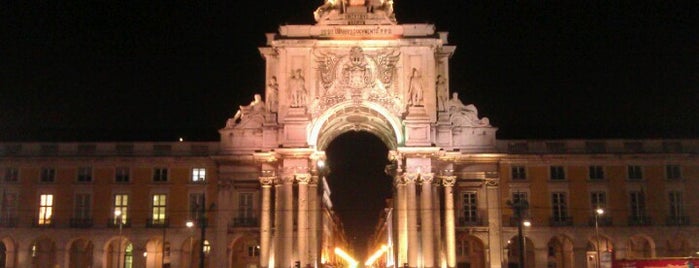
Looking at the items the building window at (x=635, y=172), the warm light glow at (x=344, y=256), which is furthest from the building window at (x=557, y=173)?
the warm light glow at (x=344, y=256)

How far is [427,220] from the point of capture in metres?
74.9

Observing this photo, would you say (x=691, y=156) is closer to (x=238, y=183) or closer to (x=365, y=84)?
(x=365, y=84)

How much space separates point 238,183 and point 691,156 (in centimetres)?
4449

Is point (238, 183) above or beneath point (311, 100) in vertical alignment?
beneath

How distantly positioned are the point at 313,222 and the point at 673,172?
118 feet

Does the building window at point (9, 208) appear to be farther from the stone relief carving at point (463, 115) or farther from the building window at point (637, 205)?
the building window at point (637, 205)

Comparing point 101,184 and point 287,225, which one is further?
point 101,184

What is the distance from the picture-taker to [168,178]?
8300 cm

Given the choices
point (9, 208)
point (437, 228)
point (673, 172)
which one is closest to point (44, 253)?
point (9, 208)

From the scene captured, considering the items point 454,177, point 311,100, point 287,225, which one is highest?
point 311,100

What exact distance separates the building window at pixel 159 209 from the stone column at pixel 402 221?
23123mm

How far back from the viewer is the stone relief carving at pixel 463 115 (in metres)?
80.9

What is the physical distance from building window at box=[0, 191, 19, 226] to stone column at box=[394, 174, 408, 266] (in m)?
37.6

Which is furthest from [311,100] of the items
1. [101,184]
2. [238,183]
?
[101,184]
